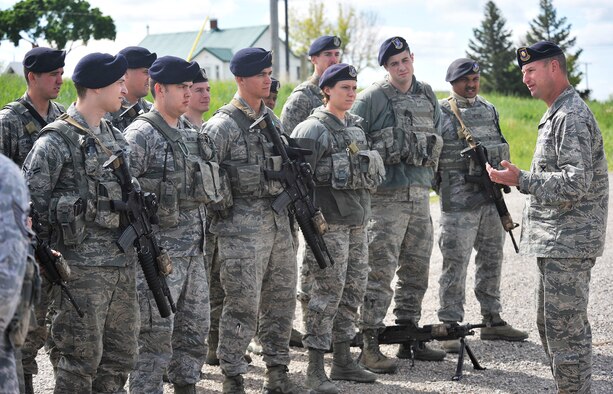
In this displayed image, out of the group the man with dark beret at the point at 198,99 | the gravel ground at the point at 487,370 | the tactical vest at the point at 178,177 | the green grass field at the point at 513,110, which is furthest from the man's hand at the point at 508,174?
the green grass field at the point at 513,110

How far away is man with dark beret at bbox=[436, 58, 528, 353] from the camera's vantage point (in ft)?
26.1

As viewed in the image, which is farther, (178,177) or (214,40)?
(214,40)

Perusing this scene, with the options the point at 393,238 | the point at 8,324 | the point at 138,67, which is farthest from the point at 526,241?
the point at 8,324

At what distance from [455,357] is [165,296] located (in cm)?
323

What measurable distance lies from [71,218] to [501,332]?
453 cm

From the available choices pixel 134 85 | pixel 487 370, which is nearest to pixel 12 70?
pixel 134 85

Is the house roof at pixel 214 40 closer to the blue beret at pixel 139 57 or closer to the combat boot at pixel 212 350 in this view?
the blue beret at pixel 139 57

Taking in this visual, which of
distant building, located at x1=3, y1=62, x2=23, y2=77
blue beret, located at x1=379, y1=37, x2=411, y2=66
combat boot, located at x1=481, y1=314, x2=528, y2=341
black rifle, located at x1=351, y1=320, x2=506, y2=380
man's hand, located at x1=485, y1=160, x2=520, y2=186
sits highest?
distant building, located at x1=3, y1=62, x2=23, y2=77

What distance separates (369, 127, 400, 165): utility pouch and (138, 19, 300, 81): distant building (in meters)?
65.6

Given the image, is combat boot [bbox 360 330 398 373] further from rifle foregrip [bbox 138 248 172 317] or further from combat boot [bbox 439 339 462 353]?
rifle foregrip [bbox 138 248 172 317]

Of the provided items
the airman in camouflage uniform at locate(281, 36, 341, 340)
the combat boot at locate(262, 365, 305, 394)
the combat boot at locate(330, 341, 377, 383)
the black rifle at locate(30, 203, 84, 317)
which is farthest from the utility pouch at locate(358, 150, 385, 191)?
the black rifle at locate(30, 203, 84, 317)

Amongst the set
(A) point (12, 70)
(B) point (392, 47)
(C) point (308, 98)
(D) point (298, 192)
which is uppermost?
(A) point (12, 70)

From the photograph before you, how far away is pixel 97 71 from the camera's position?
5.24 m

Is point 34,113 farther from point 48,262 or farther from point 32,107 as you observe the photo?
point 48,262
